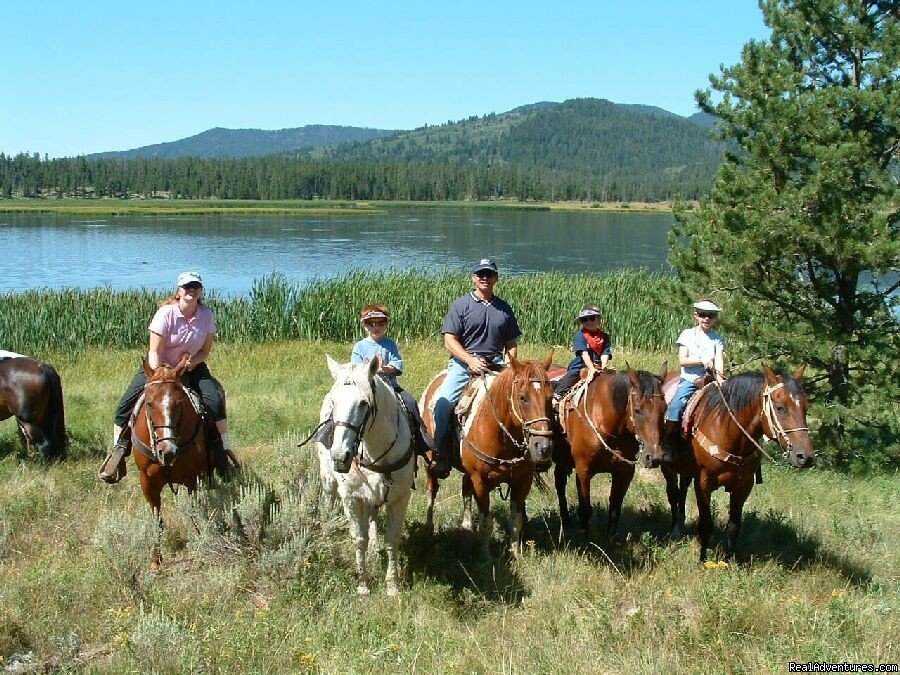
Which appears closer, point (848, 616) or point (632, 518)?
point (848, 616)

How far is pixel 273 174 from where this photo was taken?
151375 mm

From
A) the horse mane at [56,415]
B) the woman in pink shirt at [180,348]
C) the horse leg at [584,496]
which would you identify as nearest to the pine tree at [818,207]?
the horse leg at [584,496]

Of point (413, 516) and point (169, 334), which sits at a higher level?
point (169, 334)

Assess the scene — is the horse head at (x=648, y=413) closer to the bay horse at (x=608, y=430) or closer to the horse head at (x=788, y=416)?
the bay horse at (x=608, y=430)

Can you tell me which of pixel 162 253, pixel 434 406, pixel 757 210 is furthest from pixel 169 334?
pixel 162 253

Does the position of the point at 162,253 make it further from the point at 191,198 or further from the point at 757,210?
the point at 191,198

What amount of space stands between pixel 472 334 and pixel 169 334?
8.87 ft

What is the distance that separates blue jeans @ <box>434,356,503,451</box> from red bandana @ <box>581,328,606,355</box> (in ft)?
4.31

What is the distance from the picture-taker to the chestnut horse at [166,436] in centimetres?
598

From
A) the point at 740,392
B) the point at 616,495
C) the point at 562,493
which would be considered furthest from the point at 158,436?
the point at 740,392

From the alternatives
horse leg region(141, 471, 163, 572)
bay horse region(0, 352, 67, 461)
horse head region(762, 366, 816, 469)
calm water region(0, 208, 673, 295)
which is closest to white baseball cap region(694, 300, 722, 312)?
horse head region(762, 366, 816, 469)

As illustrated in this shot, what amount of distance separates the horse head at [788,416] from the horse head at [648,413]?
830mm

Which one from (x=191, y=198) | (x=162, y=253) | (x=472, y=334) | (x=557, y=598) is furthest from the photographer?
(x=191, y=198)

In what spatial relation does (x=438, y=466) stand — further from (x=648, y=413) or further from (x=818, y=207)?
(x=818, y=207)
